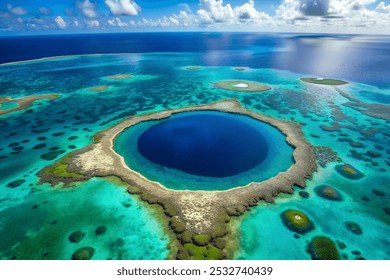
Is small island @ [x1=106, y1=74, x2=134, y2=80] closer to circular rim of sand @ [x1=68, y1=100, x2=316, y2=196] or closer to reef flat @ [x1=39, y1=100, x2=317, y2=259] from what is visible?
circular rim of sand @ [x1=68, y1=100, x2=316, y2=196]

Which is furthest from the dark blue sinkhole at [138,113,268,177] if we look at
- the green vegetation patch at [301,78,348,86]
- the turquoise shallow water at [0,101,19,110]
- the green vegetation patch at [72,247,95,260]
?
the green vegetation patch at [301,78,348,86]

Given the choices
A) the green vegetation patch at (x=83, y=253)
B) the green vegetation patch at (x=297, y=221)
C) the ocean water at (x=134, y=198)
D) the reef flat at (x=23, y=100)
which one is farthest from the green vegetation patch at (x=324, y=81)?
the green vegetation patch at (x=83, y=253)

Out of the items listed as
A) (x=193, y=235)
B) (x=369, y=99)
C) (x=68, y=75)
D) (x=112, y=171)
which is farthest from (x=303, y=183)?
(x=68, y=75)

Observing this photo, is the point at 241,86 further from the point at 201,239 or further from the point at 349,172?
the point at 201,239

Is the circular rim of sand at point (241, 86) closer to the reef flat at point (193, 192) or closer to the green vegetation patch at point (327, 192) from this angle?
the reef flat at point (193, 192)

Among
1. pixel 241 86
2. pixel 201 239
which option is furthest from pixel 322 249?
pixel 241 86

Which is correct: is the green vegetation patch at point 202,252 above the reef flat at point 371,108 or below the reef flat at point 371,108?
above
